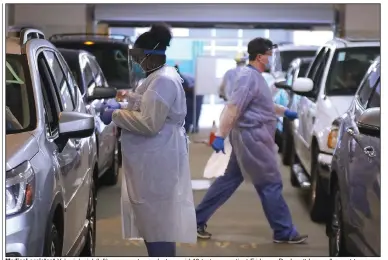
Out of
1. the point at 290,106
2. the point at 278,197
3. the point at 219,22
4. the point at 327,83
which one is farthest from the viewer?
the point at 327,83

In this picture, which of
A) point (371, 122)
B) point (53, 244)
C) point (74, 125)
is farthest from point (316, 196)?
point (53, 244)

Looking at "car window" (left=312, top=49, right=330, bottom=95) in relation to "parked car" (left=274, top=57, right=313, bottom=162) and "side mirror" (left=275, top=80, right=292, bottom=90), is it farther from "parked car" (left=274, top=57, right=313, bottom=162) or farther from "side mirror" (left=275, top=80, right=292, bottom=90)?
"side mirror" (left=275, top=80, right=292, bottom=90)

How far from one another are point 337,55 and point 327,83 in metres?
0.24

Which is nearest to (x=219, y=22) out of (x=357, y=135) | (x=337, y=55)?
(x=357, y=135)

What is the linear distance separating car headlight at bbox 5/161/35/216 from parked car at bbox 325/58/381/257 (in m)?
1.63

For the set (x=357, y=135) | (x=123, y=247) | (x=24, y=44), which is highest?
(x=24, y=44)

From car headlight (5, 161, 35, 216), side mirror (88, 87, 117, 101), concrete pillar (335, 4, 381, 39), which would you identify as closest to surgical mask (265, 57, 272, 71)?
concrete pillar (335, 4, 381, 39)

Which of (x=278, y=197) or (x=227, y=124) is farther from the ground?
(x=227, y=124)

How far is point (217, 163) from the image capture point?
19.1ft

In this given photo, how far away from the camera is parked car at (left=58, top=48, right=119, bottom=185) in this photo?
534cm

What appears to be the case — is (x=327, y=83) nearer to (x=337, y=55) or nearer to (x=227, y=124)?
(x=337, y=55)

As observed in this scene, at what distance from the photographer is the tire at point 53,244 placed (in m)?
3.98

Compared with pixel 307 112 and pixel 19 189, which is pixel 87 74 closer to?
pixel 307 112

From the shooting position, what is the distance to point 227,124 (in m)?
5.55
